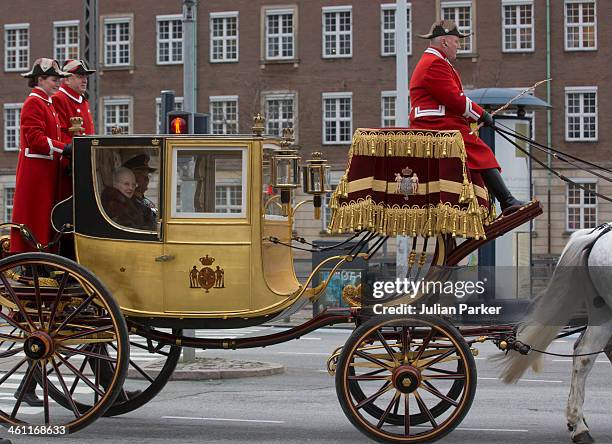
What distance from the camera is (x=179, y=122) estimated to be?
13133 mm

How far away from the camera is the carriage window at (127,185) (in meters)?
9.02

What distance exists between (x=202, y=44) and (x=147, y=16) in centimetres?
311

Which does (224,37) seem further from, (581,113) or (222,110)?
(581,113)

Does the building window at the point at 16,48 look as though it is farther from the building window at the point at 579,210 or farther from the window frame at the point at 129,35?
the building window at the point at 579,210

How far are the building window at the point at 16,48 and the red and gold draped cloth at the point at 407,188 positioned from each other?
4680cm

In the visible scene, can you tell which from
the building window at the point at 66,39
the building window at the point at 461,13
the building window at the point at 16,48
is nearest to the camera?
the building window at the point at 461,13

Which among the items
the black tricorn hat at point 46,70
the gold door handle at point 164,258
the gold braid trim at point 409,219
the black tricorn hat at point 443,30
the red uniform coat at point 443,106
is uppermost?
the black tricorn hat at point 443,30

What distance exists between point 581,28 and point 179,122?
119 feet

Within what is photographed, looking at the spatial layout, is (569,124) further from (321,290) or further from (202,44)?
(321,290)

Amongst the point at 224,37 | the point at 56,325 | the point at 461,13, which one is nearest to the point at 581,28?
the point at 461,13

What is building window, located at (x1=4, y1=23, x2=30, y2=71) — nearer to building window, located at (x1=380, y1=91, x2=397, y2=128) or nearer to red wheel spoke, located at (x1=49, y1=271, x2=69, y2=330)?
building window, located at (x1=380, y1=91, x2=397, y2=128)

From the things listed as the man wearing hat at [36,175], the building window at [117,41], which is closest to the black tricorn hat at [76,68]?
the man wearing hat at [36,175]

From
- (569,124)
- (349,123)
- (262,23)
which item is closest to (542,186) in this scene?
(569,124)

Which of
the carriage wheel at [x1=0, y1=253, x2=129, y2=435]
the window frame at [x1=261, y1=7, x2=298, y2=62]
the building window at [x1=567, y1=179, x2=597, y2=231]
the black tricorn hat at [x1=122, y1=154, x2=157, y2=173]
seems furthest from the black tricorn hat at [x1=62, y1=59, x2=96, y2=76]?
the window frame at [x1=261, y1=7, x2=298, y2=62]
